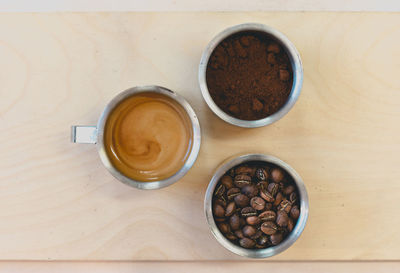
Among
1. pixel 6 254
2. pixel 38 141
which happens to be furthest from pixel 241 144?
pixel 6 254

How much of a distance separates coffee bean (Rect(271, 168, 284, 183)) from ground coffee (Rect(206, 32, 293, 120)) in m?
0.13

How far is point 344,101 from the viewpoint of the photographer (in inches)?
31.7

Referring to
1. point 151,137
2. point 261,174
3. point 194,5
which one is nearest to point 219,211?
point 261,174

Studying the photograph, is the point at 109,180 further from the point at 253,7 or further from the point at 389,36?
the point at 389,36

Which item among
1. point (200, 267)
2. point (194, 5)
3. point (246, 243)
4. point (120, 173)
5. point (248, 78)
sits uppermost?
point (194, 5)

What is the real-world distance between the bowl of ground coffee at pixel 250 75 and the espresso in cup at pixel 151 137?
11 cm

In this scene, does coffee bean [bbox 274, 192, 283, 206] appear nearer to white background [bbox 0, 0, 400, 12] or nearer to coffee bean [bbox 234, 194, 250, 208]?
coffee bean [bbox 234, 194, 250, 208]

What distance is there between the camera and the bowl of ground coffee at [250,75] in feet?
2.32

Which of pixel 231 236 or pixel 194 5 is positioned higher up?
pixel 194 5

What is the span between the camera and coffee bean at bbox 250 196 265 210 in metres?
0.70

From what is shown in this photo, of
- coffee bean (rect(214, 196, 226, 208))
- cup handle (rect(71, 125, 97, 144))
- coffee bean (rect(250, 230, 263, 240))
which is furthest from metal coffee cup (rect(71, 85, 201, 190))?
coffee bean (rect(250, 230, 263, 240))

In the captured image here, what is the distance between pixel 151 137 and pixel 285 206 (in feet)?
1.14

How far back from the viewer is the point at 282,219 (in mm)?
702

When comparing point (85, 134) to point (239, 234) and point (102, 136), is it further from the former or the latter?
point (239, 234)
